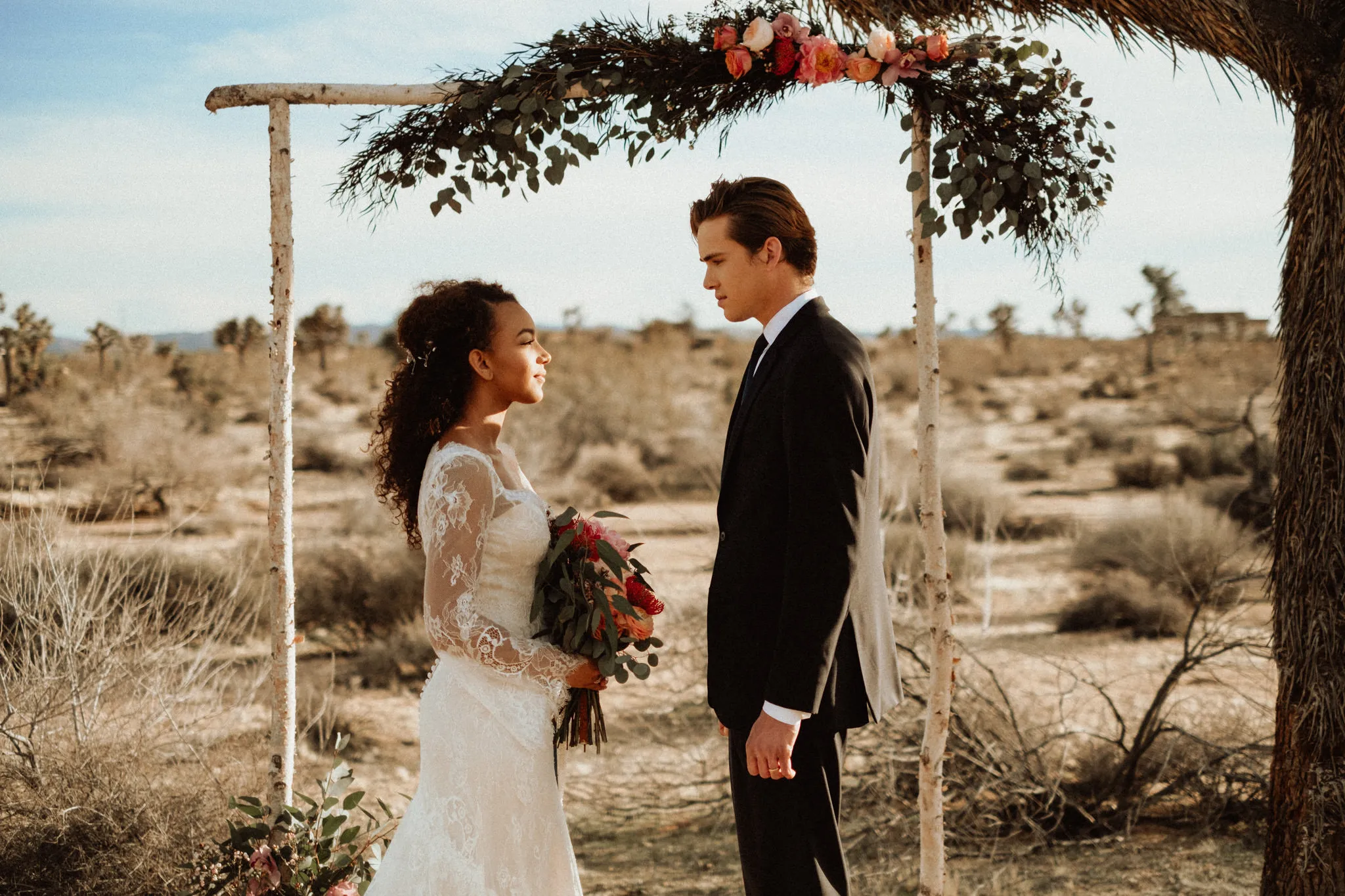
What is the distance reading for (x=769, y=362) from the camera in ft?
8.84

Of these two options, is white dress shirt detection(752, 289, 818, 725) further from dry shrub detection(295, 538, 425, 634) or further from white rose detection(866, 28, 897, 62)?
dry shrub detection(295, 538, 425, 634)

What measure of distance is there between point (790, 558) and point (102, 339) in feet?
59.9

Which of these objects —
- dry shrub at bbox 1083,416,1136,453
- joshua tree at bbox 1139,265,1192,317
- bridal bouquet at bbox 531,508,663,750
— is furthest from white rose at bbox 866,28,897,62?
joshua tree at bbox 1139,265,1192,317

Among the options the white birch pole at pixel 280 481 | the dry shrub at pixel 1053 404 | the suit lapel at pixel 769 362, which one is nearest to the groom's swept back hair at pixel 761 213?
the suit lapel at pixel 769 362

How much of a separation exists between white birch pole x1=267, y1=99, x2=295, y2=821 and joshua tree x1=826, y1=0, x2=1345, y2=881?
1.91m

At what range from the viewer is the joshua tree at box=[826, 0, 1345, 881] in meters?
3.42

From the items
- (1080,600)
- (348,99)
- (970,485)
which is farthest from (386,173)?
(970,485)

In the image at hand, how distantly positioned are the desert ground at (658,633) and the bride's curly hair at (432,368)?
187 centimetres

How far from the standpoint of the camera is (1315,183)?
3508 millimetres

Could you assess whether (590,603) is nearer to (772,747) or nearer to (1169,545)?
(772,747)

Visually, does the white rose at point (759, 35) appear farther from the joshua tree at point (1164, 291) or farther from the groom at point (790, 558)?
the joshua tree at point (1164, 291)

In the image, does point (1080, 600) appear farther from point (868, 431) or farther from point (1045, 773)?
point (868, 431)

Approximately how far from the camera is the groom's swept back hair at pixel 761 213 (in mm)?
2705

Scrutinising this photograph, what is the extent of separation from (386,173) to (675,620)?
11.8 ft
